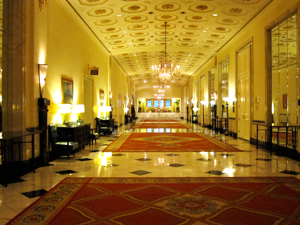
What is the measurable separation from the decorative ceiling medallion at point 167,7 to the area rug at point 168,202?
19.5ft

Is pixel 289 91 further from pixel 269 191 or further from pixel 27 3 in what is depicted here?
pixel 27 3

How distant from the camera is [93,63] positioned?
1120 cm

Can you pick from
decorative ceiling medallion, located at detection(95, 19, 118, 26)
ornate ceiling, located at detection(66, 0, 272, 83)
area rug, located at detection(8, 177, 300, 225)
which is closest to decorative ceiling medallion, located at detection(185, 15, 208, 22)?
ornate ceiling, located at detection(66, 0, 272, 83)

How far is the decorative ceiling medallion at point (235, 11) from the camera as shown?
8210mm

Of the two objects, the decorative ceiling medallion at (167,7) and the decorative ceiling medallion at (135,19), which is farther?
the decorative ceiling medallion at (135,19)

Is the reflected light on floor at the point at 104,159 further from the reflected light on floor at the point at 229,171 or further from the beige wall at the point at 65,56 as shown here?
the reflected light on floor at the point at 229,171

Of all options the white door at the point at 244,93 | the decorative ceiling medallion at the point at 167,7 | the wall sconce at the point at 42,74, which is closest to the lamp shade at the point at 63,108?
the wall sconce at the point at 42,74

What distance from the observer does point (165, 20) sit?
9508 millimetres

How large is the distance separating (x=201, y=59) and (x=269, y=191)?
14081 mm

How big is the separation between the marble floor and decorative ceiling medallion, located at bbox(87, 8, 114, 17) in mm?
4670

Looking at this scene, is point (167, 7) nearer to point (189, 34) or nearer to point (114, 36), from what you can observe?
point (189, 34)

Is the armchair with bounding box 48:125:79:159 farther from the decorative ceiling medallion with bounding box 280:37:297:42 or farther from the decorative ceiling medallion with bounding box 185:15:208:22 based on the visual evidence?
the decorative ceiling medallion with bounding box 280:37:297:42

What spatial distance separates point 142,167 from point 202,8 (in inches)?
226

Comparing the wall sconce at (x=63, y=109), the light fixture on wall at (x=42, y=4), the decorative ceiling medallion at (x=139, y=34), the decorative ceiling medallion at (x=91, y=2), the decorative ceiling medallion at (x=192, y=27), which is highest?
the decorative ceiling medallion at (x=139, y=34)
